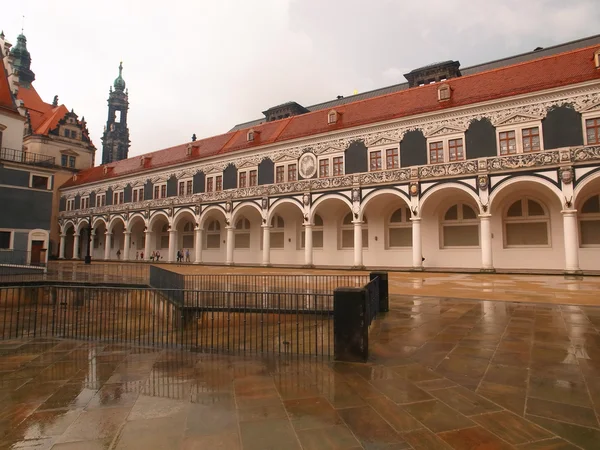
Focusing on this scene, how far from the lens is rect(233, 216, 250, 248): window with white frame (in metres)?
35.9

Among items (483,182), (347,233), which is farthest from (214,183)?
(483,182)

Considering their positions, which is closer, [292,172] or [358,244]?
[358,244]

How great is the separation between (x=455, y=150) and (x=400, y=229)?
7.33m

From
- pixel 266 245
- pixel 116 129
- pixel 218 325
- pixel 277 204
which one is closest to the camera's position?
pixel 218 325

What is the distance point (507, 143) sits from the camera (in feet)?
73.6

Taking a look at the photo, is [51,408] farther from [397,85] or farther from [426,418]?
[397,85]

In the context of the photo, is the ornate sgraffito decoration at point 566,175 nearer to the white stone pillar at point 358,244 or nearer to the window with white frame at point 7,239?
the white stone pillar at point 358,244

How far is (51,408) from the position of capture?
12.8 feet

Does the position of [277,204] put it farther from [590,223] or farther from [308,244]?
[590,223]

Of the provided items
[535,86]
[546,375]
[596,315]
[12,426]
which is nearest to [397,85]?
[535,86]

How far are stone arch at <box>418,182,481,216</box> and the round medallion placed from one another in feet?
31.2

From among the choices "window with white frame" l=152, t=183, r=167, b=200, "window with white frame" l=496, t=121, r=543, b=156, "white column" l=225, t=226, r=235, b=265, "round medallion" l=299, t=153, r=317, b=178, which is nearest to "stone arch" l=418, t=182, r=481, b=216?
"window with white frame" l=496, t=121, r=543, b=156

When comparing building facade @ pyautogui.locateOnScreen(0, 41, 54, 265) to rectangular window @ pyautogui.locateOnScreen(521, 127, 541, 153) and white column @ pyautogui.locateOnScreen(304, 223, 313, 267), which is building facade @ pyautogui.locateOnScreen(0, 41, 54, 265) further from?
rectangular window @ pyautogui.locateOnScreen(521, 127, 541, 153)

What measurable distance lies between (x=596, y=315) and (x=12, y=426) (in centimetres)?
1119
